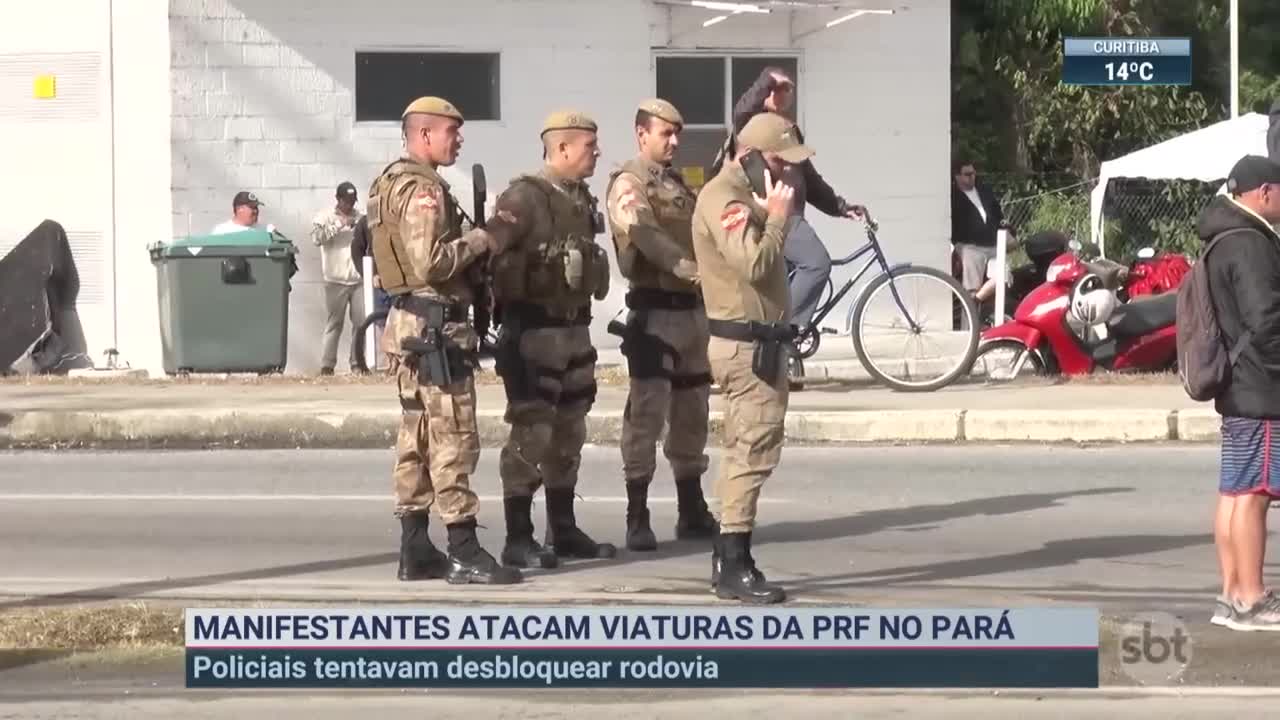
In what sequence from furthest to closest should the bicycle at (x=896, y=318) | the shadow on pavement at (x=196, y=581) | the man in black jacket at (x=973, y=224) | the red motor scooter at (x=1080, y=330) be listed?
the man in black jacket at (x=973, y=224), the red motor scooter at (x=1080, y=330), the bicycle at (x=896, y=318), the shadow on pavement at (x=196, y=581)


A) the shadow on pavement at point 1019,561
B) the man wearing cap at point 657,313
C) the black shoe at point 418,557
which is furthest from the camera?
the man wearing cap at point 657,313

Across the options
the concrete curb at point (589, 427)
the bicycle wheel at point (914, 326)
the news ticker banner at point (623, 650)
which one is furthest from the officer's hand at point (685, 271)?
the bicycle wheel at point (914, 326)

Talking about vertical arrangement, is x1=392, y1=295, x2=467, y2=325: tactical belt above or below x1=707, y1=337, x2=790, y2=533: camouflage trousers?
above

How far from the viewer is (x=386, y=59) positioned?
19.6 m

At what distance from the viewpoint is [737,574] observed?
27.3 feet

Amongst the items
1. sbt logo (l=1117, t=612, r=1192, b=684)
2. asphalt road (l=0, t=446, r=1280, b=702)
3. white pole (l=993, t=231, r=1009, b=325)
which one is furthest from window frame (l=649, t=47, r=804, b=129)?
sbt logo (l=1117, t=612, r=1192, b=684)

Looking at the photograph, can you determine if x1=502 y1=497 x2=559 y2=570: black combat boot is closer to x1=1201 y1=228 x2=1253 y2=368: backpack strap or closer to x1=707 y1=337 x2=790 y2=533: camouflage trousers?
x1=707 y1=337 x2=790 y2=533: camouflage trousers

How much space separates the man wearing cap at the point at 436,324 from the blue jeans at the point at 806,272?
6.08m

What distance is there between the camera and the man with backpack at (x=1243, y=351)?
7719 millimetres

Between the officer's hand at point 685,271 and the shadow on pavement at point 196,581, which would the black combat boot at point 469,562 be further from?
the officer's hand at point 685,271

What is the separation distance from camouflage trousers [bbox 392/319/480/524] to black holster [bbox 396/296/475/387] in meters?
0.03

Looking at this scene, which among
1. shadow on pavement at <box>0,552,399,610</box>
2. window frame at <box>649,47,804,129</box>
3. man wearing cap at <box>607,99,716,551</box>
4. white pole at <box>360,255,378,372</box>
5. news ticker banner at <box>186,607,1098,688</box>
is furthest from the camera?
window frame at <box>649,47,804,129</box>

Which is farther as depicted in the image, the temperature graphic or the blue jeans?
the temperature graphic

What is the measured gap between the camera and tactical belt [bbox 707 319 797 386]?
819 centimetres
